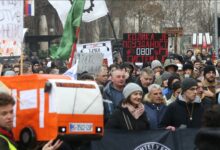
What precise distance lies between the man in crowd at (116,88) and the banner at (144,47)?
23.3 ft

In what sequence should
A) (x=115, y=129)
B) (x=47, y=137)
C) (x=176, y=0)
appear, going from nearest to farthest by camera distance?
(x=47, y=137) → (x=115, y=129) → (x=176, y=0)

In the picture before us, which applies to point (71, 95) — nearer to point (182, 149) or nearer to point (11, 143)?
point (11, 143)

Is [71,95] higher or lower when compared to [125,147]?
higher

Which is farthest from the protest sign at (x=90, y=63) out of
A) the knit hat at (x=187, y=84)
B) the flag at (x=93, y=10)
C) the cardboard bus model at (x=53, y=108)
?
the cardboard bus model at (x=53, y=108)

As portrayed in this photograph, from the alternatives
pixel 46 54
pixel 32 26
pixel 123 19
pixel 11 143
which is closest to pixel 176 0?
pixel 123 19

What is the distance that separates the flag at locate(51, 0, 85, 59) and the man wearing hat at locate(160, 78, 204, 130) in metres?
4.51

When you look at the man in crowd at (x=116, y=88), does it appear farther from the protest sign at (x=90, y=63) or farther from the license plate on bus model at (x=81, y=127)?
the protest sign at (x=90, y=63)

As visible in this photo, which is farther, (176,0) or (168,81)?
(176,0)

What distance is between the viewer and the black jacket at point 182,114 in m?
10.1

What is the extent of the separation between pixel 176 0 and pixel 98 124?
51.5m

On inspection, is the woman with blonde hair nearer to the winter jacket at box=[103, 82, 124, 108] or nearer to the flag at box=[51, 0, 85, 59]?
the winter jacket at box=[103, 82, 124, 108]

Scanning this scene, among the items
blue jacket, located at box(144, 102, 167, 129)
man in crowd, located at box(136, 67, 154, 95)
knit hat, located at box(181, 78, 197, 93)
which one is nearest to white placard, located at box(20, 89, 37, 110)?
blue jacket, located at box(144, 102, 167, 129)

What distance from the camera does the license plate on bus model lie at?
26.0 ft

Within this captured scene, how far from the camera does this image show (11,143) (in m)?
6.28
